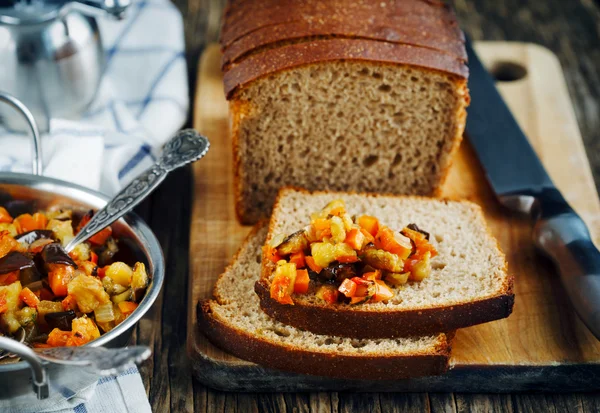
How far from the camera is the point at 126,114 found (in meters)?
4.58

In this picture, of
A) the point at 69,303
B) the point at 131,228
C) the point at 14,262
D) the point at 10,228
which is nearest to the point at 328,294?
the point at 131,228

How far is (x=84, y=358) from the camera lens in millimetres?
2607

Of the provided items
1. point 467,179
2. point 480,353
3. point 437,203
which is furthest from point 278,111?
point 480,353

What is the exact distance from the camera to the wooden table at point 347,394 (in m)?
3.30

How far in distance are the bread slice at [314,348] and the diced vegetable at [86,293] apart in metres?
0.46

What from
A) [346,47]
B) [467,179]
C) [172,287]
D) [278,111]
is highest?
[346,47]

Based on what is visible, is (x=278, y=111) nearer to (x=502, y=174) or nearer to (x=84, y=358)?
(x=502, y=174)

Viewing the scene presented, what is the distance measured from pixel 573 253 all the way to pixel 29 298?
2327 mm

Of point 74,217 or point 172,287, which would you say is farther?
point 172,287

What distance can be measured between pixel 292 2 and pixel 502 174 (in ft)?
4.62

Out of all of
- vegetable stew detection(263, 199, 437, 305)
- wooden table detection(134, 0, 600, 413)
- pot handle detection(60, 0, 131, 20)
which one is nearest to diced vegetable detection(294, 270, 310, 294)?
vegetable stew detection(263, 199, 437, 305)

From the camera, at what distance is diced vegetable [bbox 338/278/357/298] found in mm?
3209

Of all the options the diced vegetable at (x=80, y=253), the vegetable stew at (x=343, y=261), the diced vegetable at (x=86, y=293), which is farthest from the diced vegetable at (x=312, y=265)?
the diced vegetable at (x=80, y=253)

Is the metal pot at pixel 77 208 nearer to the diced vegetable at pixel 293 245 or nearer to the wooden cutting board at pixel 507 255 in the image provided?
the wooden cutting board at pixel 507 255
